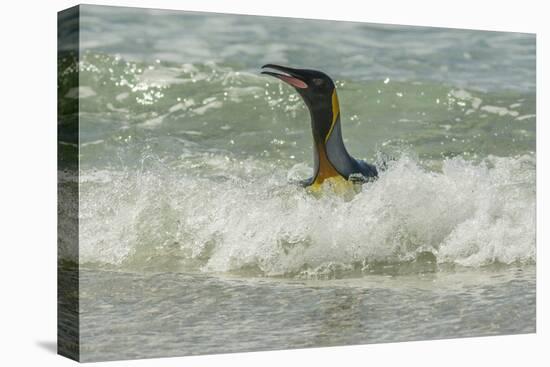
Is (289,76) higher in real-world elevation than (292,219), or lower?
higher

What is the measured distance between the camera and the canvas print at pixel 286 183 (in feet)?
26.8

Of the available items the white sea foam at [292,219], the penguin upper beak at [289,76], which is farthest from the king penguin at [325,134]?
the white sea foam at [292,219]

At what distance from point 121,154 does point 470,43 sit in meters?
3.33

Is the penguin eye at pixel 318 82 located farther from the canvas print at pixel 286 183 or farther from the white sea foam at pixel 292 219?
the white sea foam at pixel 292 219

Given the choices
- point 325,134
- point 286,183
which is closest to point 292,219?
point 286,183

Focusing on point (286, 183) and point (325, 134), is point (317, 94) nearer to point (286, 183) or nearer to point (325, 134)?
point (325, 134)

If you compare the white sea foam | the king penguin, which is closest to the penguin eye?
the king penguin

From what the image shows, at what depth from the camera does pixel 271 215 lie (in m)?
8.78

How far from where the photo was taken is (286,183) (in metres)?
8.92

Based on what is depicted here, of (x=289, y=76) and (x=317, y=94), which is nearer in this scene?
(x=289, y=76)

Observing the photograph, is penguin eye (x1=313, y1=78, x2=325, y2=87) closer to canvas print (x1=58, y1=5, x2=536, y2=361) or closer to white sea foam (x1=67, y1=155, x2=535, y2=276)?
canvas print (x1=58, y1=5, x2=536, y2=361)

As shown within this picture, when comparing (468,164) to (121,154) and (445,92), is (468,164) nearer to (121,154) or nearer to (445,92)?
(445,92)

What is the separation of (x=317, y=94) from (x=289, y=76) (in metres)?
0.29

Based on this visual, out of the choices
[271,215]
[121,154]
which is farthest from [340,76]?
[121,154]
